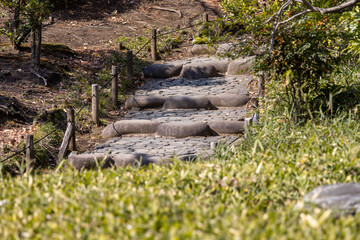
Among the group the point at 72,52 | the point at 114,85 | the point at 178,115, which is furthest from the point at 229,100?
the point at 72,52

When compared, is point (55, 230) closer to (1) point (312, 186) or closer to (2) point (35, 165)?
(1) point (312, 186)

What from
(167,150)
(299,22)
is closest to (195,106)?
(167,150)

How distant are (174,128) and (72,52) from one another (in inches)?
219

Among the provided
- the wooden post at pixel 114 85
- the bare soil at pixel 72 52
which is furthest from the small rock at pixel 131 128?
the wooden post at pixel 114 85

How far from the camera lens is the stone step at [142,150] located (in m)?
7.71

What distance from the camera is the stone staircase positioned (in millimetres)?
8070

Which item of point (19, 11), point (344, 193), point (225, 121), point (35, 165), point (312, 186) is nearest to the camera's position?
point (344, 193)

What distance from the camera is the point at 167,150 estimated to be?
8.38 m

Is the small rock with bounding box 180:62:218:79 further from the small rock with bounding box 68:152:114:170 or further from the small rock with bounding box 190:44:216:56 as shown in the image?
the small rock with bounding box 68:152:114:170

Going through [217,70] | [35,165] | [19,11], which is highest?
[19,11]

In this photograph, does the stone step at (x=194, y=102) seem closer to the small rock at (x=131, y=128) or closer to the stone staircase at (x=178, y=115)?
the stone staircase at (x=178, y=115)

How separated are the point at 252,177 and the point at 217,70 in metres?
9.13

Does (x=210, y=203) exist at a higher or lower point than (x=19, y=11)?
lower

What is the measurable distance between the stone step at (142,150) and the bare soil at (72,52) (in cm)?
75
